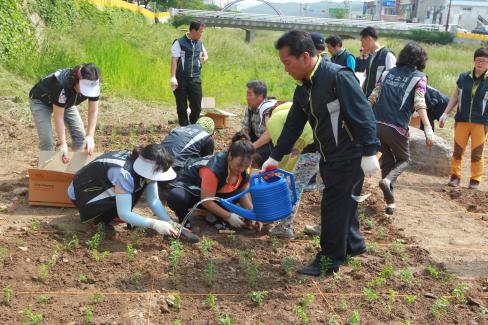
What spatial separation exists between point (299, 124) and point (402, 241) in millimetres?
1551

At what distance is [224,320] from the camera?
2.94 metres

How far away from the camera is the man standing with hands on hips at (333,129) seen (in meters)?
3.24

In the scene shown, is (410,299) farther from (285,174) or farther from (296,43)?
(296,43)

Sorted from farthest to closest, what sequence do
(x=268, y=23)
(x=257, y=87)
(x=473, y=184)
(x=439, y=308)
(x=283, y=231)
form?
1. (x=268, y=23)
2. (x=473, y=184)
3. (x=257, y=87)
4. (x=283, y=231)
5. (x=439, y=308)

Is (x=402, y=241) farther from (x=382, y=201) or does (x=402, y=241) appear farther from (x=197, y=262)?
(x=197, y=262)

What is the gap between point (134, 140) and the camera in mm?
7168

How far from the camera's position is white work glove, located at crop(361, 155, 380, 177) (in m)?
3.29

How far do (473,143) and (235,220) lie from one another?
3.64m

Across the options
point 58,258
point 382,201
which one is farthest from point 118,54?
point 58,258

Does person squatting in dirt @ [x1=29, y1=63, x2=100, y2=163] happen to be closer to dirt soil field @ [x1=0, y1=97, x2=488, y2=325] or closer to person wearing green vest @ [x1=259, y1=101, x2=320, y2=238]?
dirt soil field @ [x1=0, y1=97, x2=488, y2=325]

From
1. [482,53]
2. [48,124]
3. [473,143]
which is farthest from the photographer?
[473,143]

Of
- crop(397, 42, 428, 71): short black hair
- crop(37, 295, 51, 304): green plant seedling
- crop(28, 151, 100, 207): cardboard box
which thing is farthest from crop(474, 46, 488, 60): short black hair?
crop(37, 295, 51, 304): green plant seedling

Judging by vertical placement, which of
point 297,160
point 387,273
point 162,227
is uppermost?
point 297,160

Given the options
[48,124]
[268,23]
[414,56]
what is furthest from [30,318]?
[268,23]
